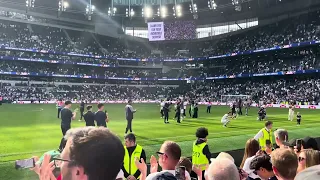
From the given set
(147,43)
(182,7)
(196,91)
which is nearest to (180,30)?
(182,7)

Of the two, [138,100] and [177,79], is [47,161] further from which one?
[177,79]

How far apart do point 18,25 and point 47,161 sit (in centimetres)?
8064

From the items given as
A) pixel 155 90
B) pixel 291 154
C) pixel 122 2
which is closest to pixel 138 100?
pixel 155 90

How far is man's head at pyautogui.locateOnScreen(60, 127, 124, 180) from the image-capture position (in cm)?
210

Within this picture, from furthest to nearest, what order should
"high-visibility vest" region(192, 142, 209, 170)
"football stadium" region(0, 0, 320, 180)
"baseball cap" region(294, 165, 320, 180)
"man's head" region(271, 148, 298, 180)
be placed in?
"football stadium" region(0, 0, 320, 180), "high-visibility vest" region(192, 142, 209, 170), "man's head" region(271, 148, 298, 180), "baseball cap" region(294, 165, 320, 180)

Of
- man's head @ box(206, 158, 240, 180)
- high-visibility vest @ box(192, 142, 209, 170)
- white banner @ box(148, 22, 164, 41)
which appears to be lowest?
high-visibility vest @ box(192, 142, 209, 170)

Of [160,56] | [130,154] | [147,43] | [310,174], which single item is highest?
[147,43]

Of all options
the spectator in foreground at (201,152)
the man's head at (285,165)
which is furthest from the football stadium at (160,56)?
the man's head at (285,165)

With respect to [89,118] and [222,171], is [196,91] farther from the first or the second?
[222,171]

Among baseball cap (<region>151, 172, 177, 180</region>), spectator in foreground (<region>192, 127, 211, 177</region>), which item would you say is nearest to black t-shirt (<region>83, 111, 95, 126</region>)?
spectator in foreground (<region>192, 127, 211, 177</region>)

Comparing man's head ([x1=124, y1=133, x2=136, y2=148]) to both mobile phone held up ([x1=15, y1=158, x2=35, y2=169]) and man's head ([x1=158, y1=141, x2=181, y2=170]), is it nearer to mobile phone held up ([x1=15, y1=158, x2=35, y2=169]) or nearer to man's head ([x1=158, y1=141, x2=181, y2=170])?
man's head ([x1=158, y1=141, x2=181, y2=170])

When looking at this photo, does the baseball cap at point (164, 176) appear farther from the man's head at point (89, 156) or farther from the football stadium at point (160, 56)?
the football stadium at point (160, 56)

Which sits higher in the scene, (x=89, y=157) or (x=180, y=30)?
(x=180, y=30)

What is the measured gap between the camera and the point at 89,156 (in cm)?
209
